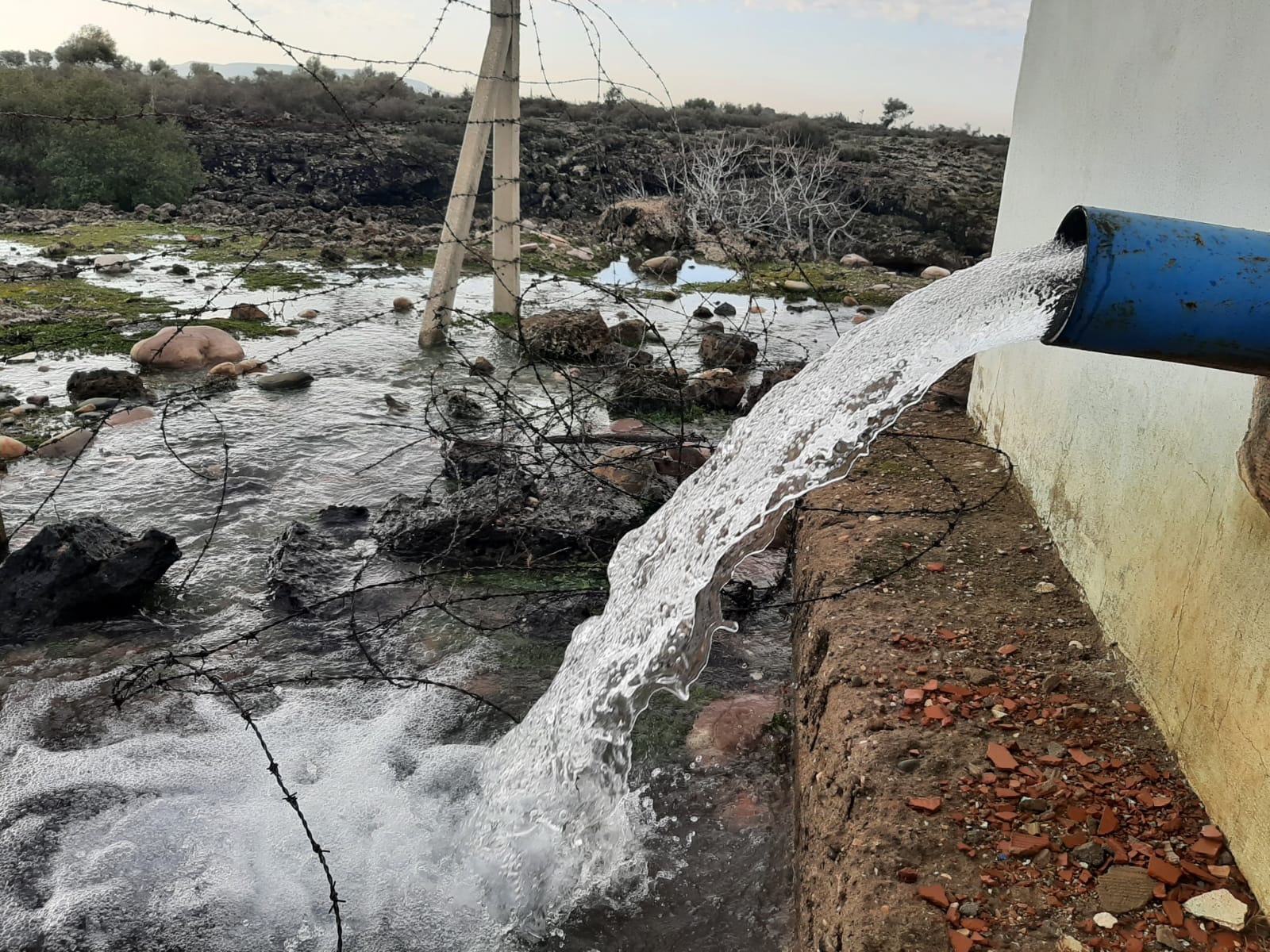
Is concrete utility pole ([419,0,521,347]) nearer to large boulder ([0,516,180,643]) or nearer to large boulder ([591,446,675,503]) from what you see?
large boulder ([591,446,675,503])

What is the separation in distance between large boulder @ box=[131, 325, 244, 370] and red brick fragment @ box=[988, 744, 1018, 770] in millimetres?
6658

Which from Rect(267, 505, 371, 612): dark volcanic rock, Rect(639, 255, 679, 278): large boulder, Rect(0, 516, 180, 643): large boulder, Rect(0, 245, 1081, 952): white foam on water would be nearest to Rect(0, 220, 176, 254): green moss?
Rect(639, 255, 679, 278): large boulder

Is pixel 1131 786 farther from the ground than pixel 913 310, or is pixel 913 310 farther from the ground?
pixel 913 310

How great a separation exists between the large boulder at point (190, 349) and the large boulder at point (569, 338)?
241 centimetres

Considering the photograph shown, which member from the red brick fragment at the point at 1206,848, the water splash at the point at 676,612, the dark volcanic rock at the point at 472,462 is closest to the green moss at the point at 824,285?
the dark volcanic rock at the point at 472,462

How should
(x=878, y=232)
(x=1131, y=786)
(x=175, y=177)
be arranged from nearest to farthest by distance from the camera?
(x=1131, y=786), (x=175, y=177), (x=878, y=232)

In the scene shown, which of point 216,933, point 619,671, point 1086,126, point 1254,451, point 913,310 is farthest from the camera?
point 1086,126

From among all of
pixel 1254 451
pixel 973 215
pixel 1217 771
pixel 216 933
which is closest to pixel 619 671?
pixel 216 933

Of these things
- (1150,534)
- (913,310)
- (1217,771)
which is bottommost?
(1217,771)

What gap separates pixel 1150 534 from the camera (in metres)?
2.60

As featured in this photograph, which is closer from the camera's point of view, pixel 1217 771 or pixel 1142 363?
pixel 1217 771

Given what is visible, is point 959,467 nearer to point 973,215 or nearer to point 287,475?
point 287,475

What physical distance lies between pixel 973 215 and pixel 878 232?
177 centimetres

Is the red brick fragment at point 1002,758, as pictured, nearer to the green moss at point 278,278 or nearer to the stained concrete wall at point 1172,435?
the stained concrete wall at point 1172,435
